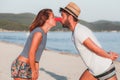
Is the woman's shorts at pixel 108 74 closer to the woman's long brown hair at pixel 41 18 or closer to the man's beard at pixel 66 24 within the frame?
the man's beard at pixel 66 24

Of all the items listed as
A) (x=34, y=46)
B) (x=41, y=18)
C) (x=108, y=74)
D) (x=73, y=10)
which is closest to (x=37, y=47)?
(x=34, y=46)

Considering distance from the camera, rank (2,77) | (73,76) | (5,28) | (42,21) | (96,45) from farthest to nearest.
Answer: (5,28)
(73,76)
(2,77)
(42,21)
(96,45)

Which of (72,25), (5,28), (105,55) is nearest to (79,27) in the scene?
(72,25)

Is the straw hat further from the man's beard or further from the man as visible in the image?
the man's beard

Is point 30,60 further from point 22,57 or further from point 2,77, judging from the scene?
point 2,77

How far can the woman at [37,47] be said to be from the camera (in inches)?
200

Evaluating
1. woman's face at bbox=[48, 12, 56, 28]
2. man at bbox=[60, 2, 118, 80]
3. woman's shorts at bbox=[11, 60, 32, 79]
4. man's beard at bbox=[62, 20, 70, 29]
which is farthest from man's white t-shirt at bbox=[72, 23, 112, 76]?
woman's shorts at bbox=[11, 60, 32, 79]

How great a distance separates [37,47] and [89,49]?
0.69 metres

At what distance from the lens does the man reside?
477 cm

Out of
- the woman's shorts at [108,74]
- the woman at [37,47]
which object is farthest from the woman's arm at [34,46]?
the woman's shorts at [108,74]

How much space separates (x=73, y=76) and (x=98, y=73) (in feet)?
21.0

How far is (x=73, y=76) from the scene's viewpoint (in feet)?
37.1

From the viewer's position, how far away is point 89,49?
189 inches

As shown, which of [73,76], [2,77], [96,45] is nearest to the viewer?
[96,45]
